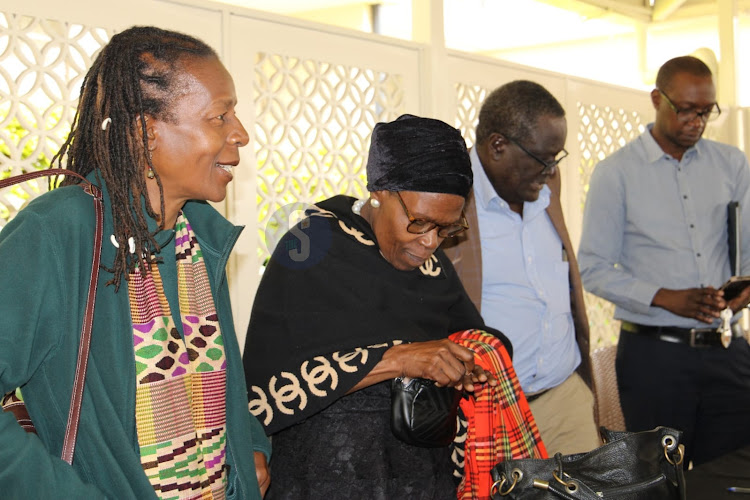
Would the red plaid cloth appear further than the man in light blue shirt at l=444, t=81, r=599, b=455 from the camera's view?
No

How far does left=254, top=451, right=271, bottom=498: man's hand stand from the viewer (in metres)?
1.97

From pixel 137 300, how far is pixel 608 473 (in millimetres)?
Answer: 1172

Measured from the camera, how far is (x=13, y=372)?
4.37 feet

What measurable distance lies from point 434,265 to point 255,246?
37.3 inches

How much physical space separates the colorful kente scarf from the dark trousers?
7.35ft

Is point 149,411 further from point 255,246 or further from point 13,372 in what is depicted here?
point 255,246

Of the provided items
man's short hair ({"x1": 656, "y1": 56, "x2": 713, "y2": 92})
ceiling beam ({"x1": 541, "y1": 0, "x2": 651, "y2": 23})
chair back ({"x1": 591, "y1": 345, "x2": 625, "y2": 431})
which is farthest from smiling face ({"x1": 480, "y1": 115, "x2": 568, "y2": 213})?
ceiling beam ({"x1": 541, "y1": 0, "x2": 651, "y2": 23})

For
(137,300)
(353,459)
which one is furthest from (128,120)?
(353,459)

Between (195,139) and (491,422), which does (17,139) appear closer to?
(195,139)

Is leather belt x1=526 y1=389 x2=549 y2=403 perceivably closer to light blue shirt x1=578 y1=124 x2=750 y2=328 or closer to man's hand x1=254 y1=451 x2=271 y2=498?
light blue shirt x1=578 y1=124 x2=750 y2=328

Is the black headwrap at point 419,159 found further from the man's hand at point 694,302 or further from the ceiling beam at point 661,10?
the ceiling beam at point 661,10

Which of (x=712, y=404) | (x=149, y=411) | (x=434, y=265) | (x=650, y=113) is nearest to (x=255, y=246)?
(x=434, y=265)

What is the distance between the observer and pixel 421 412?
2033 millimetres

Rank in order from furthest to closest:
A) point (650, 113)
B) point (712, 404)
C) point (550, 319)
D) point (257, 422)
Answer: point (650, 113) → point (712, 404) → point (550, 319) → point (257, 422)
